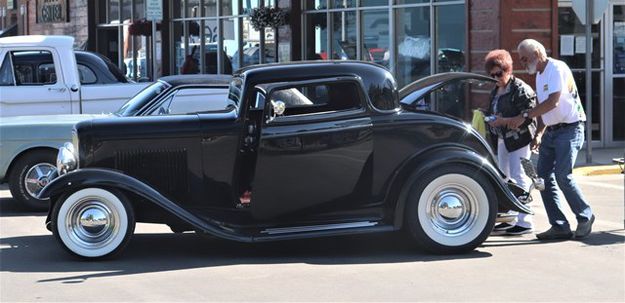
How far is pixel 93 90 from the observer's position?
40.5 ft

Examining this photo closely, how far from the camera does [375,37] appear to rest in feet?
59.5

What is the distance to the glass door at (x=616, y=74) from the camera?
15.7 meters

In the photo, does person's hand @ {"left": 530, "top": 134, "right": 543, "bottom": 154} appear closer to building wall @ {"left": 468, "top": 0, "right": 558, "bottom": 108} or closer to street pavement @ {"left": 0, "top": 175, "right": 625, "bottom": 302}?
street pavement @ {"left": 0, "top": 175, "right": 625, "bottom": 302}

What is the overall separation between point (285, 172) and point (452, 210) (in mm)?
1472

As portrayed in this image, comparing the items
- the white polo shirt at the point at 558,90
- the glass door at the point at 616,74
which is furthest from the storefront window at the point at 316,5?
the white polo shirt at the point at 558,90

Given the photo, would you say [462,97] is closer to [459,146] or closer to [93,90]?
[93,90]

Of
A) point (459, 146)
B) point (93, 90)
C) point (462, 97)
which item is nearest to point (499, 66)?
point (459, 146)

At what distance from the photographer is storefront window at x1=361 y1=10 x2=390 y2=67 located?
58.5 ft

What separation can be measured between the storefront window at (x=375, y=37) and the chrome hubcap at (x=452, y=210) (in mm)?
10248

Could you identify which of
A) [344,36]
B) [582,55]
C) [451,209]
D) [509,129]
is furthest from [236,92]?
[344,36]

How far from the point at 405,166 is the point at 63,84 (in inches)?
248

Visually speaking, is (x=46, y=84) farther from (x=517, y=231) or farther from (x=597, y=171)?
(x=597, y=171)

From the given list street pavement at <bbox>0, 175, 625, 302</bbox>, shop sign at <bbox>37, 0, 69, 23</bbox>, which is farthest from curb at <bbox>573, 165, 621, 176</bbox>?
shop sign at <bbox>37, 0, 69, 23</bbox>

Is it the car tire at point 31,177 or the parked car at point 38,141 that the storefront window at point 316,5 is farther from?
the car tire at point 31,177
